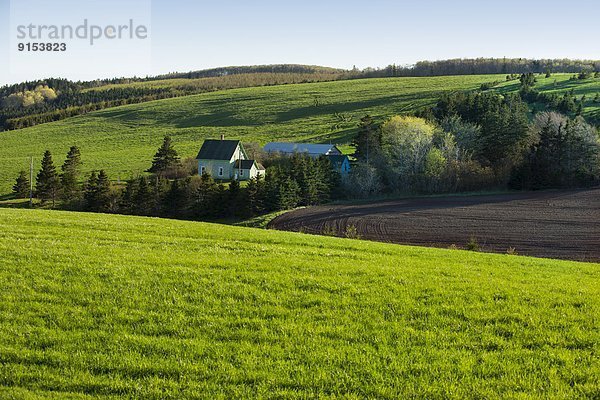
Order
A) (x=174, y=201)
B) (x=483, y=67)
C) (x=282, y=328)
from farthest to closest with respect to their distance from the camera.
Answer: (x=483, y=67) → (x=174, y=201) → (x=282, y=328)

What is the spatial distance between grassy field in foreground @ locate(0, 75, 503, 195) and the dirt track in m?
42.1

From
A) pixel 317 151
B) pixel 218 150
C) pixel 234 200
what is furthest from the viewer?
pixel 317 151

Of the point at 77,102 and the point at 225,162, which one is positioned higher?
the point at 77,102

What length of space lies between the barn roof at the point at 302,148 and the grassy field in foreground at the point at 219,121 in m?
11.3

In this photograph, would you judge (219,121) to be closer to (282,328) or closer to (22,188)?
(22,188)

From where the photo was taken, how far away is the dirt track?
3794 centimetres

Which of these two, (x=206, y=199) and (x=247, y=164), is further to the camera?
(x=247, y=164)

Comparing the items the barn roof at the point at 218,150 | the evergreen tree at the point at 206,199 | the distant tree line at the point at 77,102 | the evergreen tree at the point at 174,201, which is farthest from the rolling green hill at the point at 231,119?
the evergreen tree at the point at 206,199

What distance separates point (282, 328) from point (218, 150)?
244ft

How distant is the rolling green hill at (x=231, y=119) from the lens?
325ft

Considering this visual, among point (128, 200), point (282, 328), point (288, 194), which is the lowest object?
point (128, 200)

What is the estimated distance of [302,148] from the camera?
87.0 meters

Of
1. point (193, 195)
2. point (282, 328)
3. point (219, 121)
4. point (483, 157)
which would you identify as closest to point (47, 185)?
point (193, 195)

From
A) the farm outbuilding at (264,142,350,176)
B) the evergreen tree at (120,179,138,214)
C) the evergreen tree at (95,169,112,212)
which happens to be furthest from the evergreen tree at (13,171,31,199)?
the farm outbuilding at (264,142,350,176)
